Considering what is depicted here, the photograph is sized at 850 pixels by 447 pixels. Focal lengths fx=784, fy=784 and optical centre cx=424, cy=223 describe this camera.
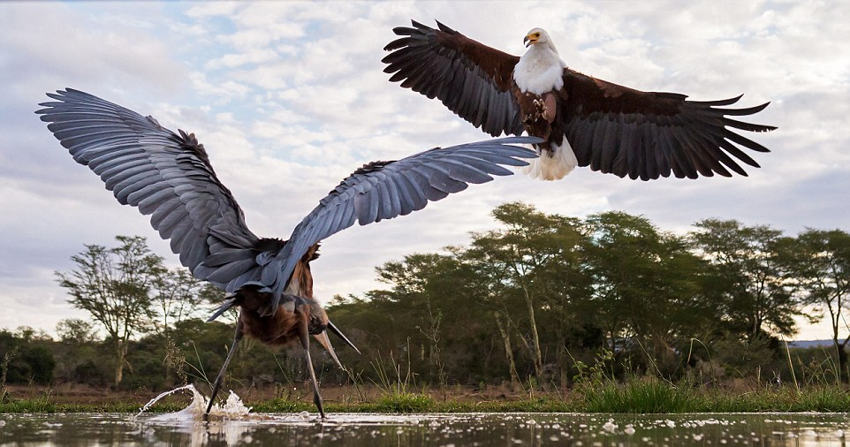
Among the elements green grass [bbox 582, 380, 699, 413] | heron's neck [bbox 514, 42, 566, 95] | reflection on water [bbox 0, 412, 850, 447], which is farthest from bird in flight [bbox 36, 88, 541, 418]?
heron's neck [bbox 514, 42, 566, 95]

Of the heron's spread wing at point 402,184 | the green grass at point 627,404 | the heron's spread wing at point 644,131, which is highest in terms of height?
the heron's spread wing at point 644,131

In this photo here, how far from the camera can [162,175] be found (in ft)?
13.7

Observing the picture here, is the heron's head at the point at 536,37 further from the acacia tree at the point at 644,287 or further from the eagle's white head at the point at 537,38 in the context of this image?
the acacia tree at the point at 644,287

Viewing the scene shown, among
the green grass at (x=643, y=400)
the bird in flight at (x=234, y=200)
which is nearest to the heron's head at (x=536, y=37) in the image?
the green grass at (x=643, y=400)

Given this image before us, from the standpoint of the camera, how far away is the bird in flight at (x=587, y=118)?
644 cm

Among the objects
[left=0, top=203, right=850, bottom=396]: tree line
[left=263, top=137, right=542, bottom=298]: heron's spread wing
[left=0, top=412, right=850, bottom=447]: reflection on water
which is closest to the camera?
[left=0, top=412, right=850, bottom=447]: reflection on water

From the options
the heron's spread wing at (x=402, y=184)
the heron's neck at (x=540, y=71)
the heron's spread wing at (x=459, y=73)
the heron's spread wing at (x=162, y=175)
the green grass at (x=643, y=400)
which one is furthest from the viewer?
the heron's spread wing at (x=459, y=73)

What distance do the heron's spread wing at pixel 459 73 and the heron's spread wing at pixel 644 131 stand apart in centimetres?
57

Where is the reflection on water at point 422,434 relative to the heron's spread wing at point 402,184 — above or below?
below

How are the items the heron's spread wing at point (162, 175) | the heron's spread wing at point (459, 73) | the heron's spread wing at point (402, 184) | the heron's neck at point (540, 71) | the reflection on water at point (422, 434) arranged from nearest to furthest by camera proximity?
the reflection on water at point (422, 434)
the heron's spread wing at point (402, 184)
the heron's spread wing at point (162, 175)
the heron's neck at point (540, 71)
the heron's spread wing at point (459, 73)

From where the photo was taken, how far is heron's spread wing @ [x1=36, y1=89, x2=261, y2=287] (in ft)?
13.0

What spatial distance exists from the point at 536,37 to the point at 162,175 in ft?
12.6

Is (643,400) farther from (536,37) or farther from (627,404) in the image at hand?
(536,37)

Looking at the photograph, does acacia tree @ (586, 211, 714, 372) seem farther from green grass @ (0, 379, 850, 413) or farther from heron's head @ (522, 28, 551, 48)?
heron's head @ (522, 28, 551, 48)
